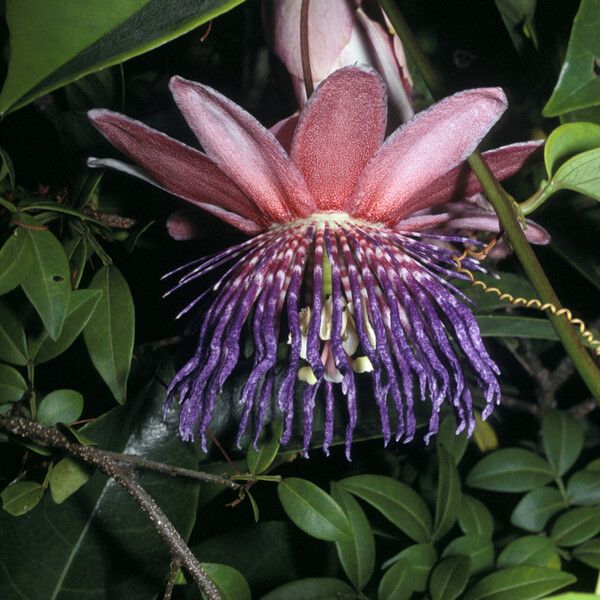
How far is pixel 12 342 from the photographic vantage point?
34.1 inches

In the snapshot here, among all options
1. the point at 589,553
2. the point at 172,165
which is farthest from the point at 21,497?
the point at 589,553

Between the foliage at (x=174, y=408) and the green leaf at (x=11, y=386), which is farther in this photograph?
the green leaf at (x=11, y=386)

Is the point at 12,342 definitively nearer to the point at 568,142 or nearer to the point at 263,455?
the point at 263,455

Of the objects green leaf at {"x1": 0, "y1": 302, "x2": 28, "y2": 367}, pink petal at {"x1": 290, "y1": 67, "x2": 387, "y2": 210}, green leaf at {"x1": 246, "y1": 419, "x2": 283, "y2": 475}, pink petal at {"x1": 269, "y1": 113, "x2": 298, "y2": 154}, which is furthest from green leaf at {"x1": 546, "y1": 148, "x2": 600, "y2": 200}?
green leaf at {"x1": 0, "y1": 302, "x2": 28, "y2": 367}

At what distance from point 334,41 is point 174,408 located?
0.47 meters

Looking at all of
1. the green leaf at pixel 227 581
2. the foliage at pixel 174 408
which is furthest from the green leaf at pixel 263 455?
the green leaf at pixel 227 581

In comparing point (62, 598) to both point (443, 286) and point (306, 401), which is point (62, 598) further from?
point (443, 286)

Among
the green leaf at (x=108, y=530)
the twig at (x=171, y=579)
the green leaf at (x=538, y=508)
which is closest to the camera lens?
the twig at (x=171, y=579)

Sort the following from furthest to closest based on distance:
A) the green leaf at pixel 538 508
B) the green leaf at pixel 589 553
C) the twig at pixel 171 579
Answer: the green leaf at pixel 538 508
the green leaf at pixel 589 553
the twig at pixel 171 579

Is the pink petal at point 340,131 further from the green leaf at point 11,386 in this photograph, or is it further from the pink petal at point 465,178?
the green leaf at point 11,386

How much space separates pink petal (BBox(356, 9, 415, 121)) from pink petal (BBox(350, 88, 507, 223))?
0.40 feet

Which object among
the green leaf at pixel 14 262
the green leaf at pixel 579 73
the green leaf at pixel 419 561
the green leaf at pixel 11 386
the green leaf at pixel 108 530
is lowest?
the green leaf at pixel 419 561

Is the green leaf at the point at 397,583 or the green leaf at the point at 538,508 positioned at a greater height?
the green leaf at the point at 397,583

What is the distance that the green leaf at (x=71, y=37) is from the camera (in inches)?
20.8
